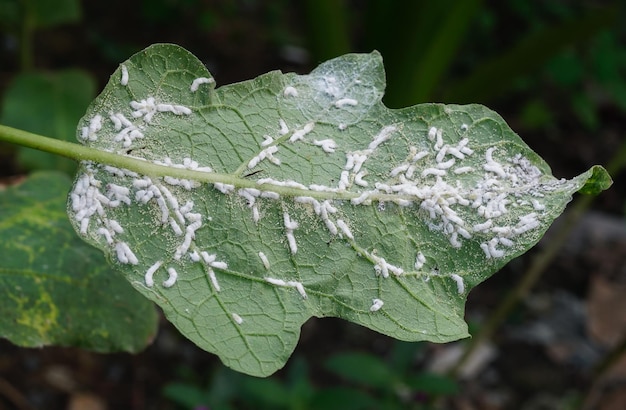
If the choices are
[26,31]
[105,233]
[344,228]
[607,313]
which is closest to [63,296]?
[105,233]

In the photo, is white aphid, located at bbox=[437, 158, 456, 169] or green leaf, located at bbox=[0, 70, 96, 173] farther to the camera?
green leaf, located at bbox=[0, 70, 96, 173]

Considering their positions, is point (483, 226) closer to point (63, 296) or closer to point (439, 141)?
point (439, 141)

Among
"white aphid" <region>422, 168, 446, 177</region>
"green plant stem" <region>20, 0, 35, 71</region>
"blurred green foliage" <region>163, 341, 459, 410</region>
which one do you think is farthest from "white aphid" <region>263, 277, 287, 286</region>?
"green plant stem" <region>20, 0, 35, 71</region>

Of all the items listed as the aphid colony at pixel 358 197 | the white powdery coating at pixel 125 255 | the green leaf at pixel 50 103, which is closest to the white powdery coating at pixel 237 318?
the aphid colony at pixel 358 197

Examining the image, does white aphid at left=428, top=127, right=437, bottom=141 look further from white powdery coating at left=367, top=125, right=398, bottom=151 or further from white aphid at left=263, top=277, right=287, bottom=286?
white aphid at left=263, top=277, right=287, bottom=286

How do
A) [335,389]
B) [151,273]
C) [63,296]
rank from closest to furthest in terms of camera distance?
[151,273] → [63,296] → [335,389]

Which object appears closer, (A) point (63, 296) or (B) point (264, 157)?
(B) point (264, 157)

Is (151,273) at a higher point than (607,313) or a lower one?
higher

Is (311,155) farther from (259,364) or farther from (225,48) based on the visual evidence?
(225,48)
